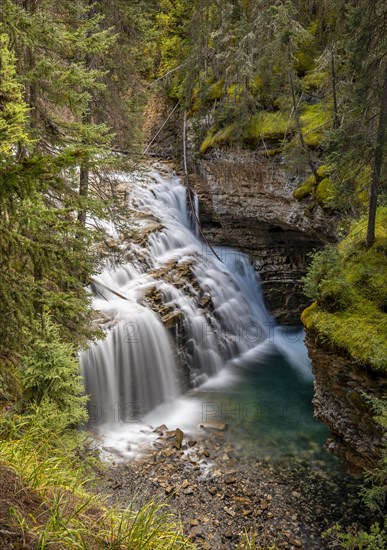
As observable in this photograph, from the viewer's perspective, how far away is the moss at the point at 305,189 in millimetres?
11672

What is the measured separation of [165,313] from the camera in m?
11.0

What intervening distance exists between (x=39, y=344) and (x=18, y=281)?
257cm

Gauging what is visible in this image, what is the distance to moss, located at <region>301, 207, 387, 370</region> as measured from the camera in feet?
19.9

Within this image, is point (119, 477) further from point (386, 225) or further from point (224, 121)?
point (224, 121)

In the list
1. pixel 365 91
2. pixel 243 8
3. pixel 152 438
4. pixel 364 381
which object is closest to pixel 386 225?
pixel 365 91

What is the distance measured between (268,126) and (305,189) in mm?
2844

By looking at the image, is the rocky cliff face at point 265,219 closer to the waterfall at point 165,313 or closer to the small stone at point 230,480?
the waterfall at point 165,313

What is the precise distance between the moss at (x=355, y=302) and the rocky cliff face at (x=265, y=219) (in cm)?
405

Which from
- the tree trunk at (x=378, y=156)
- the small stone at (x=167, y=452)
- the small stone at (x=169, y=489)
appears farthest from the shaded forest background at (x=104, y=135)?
the small stone at (x=167, y=452)

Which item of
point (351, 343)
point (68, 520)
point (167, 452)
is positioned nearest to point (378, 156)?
point (351, 343)

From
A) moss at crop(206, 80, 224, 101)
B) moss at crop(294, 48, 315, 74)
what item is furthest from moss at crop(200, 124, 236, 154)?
moss at crop(294, 48, 315, 74)

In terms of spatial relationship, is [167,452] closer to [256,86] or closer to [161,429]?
[161,429]

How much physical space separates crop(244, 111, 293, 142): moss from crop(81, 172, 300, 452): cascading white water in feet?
13.9

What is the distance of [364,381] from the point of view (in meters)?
5.97
